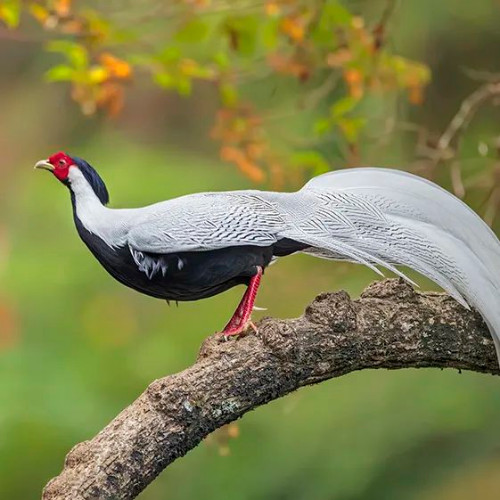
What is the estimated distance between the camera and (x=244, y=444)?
2.61m

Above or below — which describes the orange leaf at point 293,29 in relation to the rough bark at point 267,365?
above

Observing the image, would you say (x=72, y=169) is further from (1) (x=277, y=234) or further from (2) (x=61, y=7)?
(2) (x=61, y=7)

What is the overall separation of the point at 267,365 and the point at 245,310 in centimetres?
7

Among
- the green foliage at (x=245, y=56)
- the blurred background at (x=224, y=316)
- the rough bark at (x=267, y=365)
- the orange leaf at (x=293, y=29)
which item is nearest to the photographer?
the rough bark at (x=267, y=365)

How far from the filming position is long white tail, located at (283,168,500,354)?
1.20m

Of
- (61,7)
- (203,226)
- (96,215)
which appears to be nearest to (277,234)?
(203,226)

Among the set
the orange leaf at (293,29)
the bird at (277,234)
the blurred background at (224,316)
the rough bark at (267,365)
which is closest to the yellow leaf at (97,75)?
the orange leaf at (293,29)

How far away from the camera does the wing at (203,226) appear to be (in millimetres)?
1139

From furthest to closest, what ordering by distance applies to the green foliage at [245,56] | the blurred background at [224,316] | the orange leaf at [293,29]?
the blurred background at [224,316], the orange leaf at [293,29], the green foliage at [245,56]

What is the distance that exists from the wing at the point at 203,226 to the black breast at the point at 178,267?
1 centimetres

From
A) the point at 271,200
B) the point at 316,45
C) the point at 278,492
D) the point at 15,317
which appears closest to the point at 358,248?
the point at 271,200

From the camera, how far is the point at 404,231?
123cm

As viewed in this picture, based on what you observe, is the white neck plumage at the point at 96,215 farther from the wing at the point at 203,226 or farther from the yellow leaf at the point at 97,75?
the yellow leaf at the point at 97,75

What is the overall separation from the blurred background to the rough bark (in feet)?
3.29
